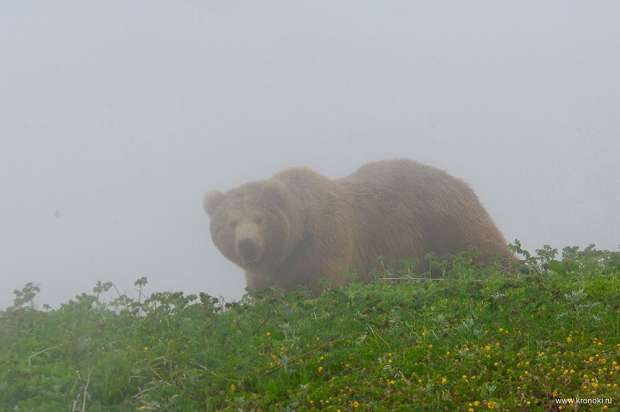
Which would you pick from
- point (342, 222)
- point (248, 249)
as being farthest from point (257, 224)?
point (342, 222)

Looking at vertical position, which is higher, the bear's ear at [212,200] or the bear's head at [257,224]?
the bear's ear at [212,200]

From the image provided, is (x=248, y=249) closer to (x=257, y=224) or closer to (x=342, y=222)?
(x=257, y=224)

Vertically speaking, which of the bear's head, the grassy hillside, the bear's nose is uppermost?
the bear's head

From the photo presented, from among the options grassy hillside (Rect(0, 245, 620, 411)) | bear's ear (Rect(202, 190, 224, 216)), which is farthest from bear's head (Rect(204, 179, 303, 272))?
grassy hillside (Rect(0, 245, 620, 411))

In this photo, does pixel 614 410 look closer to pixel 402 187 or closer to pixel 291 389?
pixel 291 389

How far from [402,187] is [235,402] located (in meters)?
8.20

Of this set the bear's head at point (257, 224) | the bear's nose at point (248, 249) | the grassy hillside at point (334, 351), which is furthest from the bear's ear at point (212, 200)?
the grassy hillside at point (334, 351)

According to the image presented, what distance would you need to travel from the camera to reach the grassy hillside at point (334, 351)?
462 centimetres

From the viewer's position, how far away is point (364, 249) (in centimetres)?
1214

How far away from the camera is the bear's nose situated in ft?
36.0

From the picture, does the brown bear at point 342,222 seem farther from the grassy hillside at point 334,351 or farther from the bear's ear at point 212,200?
the grassy hillside at point 334,351

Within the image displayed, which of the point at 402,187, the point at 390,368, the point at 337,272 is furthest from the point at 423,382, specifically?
the point at 402,187

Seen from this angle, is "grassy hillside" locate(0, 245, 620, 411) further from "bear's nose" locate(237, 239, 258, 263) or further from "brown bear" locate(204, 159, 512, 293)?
"brown bear" locate(204, 159, 512, 293)

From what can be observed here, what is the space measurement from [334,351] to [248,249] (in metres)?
5.68
